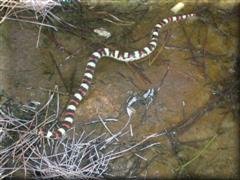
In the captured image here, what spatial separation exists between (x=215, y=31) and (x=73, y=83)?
1.77m

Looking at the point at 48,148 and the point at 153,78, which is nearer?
the point at 48,148

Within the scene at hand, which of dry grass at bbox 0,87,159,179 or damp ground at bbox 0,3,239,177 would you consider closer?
dry grass at bbox 0,87,159,179


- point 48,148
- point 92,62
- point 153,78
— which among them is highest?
point 92,62

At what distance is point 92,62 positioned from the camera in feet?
16.8

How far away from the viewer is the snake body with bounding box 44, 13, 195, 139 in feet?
14.7

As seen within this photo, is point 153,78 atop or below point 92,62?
below

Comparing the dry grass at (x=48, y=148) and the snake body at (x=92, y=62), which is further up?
the snake body at (x=92, y=62)

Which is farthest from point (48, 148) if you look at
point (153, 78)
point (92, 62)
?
point (153, 78)

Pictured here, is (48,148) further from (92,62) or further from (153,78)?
(153,78)

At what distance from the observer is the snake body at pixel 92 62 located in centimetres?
447

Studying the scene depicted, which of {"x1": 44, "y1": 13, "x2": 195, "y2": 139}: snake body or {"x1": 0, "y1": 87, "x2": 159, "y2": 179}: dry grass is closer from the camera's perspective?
{"x1": 0, "y1": 87, "x2": 159, "y2": 179}: dry grass

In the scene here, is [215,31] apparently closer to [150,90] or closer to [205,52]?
[205,52]

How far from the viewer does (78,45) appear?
536cm

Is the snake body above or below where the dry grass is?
above
